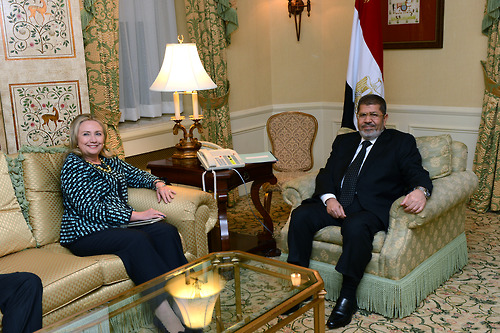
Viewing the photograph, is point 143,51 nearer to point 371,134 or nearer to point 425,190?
point 371,134

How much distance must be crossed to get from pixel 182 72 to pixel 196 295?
5.80 ft

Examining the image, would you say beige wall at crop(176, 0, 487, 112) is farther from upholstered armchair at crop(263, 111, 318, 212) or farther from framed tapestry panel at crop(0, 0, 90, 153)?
framed tapestry panel at crop(0, 0, 90, 153)

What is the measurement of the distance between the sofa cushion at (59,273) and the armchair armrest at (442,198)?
162cm

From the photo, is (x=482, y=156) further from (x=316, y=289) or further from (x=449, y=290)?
(x=316, y=289)

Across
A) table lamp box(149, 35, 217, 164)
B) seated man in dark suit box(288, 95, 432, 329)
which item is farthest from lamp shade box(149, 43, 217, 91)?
seated man in dark suit box(288, 95, 432, 329)

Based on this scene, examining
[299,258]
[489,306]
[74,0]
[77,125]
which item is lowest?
[489,306]

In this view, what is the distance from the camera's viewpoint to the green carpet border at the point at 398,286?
3008 millimetres

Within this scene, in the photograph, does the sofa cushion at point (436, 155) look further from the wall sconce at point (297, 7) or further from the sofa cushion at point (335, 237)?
the wall sconce at point (297, 7)

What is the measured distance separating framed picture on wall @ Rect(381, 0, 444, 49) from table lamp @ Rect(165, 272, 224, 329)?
3.35 m

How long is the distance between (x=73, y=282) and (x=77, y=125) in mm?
938

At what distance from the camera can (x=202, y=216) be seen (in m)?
3.29

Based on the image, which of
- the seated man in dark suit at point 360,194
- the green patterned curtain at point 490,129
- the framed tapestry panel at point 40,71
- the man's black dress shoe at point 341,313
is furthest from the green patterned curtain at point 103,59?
the green patterned curtain at point 490,129

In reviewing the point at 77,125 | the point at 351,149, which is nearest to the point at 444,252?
the point at 351,149

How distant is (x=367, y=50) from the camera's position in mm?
4707
